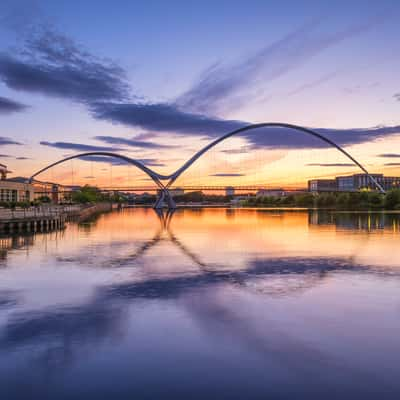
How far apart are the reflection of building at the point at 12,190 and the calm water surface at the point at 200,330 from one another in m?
70.3

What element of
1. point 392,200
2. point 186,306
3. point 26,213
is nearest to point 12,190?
point 26,213

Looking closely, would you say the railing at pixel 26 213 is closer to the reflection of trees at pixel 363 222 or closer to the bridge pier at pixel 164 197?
the reflection of trees at pixel 363 222

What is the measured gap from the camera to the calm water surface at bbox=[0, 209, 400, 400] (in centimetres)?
782

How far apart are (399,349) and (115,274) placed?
37.9ft

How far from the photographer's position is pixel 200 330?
35.0ft

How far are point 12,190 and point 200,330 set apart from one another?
294ft

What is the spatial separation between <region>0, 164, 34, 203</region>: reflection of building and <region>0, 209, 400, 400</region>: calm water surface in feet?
231

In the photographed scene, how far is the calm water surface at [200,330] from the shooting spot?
7.82 m

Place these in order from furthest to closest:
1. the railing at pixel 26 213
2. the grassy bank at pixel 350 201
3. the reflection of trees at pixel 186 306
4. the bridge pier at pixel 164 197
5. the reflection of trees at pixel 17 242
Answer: the bridge pier at pixel 164 197, the grassy bank at pixel 350 201, the railing at pixel 26 213, the reflection of trees at pixel 17 242, the reflection of trees at pixel 186 306

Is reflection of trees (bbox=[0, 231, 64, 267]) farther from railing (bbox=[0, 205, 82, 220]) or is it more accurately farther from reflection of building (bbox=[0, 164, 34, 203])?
reflection of building (bbox=[0, 164, 34, 203])

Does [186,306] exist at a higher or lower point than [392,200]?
lower

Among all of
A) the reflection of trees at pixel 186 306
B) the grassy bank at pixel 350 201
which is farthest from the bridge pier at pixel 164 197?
the reflection of trees at pixel 186 306

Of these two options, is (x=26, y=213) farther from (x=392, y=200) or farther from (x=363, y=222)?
(x=392, y=200)

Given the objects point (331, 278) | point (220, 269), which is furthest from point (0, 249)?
point (331, 278)
